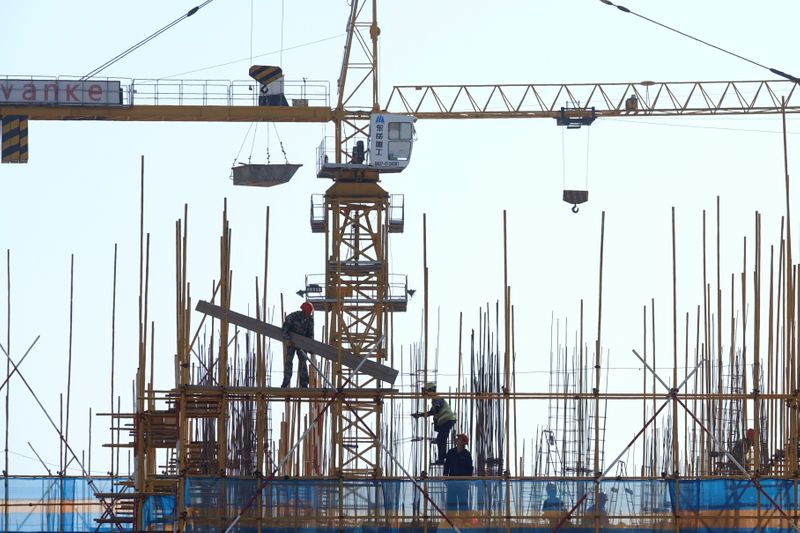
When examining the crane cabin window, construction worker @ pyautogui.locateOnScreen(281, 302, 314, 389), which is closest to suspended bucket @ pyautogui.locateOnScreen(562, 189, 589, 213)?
the crane cabin window

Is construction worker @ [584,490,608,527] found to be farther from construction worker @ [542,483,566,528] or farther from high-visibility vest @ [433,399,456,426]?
high-visibility vest @ [433,399,456,426]

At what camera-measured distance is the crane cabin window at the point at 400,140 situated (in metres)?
56.5

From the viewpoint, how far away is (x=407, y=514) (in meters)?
27.3

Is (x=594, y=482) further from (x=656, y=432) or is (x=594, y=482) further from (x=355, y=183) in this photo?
(x=355, y=183)

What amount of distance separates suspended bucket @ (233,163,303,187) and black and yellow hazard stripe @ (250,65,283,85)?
4164mm

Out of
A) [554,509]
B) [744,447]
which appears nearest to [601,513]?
[554,509]

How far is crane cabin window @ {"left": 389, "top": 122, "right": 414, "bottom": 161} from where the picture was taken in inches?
2226

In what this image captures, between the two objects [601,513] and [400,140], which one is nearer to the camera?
[601,513]

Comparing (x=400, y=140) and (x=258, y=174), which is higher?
(x=400, y=140)

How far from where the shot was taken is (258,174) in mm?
56094

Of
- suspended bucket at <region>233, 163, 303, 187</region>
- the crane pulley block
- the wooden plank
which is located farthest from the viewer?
the crane pulley block

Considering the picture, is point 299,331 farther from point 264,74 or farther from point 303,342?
point 264,74

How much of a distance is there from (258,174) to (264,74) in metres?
4.77

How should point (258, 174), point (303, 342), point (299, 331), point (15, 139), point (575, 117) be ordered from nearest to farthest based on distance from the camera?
1. point (303, 342)
2. point (299, 331)
3. point (258, 174)
4. point (15, 139)
5. point (575, 117)
